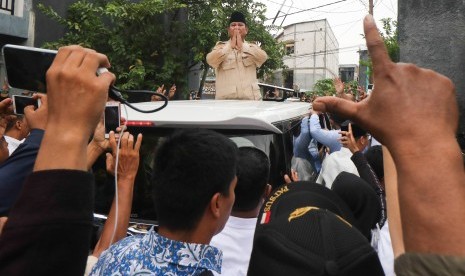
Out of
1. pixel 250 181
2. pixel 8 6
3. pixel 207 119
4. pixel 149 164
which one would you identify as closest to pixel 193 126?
pixel 207 119

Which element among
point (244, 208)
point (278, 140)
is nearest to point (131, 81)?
point (278, 140)

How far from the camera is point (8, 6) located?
380 inches

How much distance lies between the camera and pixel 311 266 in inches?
47.3

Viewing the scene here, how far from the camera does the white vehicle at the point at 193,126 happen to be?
9.30 feet

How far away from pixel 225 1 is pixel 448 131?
37.6ft

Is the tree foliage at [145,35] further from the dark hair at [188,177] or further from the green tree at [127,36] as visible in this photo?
the dark hair at [188,177]

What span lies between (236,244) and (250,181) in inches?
13.5

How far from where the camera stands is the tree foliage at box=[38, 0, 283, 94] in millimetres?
10009

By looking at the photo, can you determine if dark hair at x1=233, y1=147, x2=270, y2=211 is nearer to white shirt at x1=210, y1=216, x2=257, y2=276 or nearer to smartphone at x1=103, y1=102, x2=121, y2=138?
white shirt at x1=210, y1=216, x2=257, y2=276

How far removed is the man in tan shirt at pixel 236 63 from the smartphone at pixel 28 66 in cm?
419

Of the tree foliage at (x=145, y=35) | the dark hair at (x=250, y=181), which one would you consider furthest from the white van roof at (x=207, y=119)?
the tree foliage at (x=145, y=35)

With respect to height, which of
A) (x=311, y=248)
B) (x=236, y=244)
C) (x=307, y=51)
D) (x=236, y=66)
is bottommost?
(x=236, y=244)

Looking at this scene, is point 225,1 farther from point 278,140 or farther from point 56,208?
point 56,208

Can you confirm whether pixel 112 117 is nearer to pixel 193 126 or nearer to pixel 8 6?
pixel 193 126
